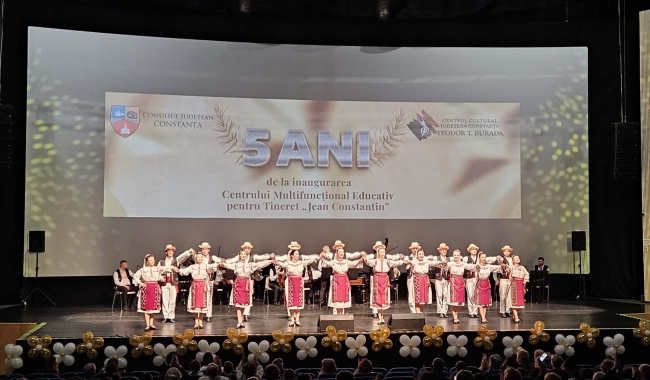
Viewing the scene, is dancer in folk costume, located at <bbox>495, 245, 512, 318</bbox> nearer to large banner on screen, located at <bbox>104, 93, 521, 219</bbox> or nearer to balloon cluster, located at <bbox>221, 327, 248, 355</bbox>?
large banner on screen, located at <bbox>104, 93, 521, 219</bbox>

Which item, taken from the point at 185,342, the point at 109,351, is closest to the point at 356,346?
the point at 185,342

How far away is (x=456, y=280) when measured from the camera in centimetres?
1141

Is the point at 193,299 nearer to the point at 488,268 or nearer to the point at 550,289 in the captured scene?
the point at 488,268

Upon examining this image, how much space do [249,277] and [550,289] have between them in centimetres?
629

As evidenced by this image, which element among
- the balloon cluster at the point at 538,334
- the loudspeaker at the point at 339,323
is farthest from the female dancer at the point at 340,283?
the balloon cluster at the point at 538,334

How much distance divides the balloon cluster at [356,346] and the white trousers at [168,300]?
3.03 metres

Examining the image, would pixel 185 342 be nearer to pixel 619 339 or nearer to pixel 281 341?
pixel 281 341

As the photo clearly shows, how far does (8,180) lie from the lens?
12.5m

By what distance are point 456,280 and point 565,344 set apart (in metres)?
2.19

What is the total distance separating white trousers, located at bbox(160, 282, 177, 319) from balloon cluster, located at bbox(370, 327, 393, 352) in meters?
3.26

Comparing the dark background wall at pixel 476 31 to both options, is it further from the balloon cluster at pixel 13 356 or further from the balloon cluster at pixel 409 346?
the balloon cluster at pixel 409 346

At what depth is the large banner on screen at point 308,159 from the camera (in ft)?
42.3

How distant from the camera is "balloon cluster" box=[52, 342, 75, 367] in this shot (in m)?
8.91

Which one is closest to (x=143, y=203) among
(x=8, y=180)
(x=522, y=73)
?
(x=8, y=180)
